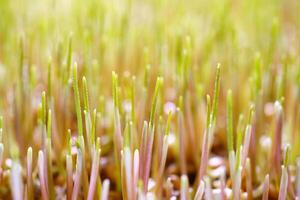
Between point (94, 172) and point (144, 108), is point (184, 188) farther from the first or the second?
point (144, 108)

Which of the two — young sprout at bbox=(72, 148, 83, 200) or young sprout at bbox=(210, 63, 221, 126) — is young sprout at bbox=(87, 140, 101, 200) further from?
young sprout at bbox=(210, 63, 221, 126)

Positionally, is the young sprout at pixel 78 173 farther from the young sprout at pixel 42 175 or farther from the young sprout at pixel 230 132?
the young sprout at pixel 230 132

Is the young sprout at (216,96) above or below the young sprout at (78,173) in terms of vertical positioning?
above

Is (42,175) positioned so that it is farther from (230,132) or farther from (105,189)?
(230,132)

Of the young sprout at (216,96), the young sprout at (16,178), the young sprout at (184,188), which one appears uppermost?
the young sprout at (216,96)

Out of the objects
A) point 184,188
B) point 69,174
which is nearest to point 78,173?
point 69,174

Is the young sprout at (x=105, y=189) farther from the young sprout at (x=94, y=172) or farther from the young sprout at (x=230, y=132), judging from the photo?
the young sprout at (x=230, y=132)

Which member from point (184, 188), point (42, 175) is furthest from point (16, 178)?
point (184, 188)

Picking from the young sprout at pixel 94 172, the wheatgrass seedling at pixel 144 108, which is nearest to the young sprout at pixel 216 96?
the wheatgrass seedling at pixel 144 108

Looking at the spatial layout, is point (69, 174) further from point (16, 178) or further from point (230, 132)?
point (230, 132)

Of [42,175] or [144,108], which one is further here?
[144,108]

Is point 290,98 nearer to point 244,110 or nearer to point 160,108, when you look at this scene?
point 244,110
